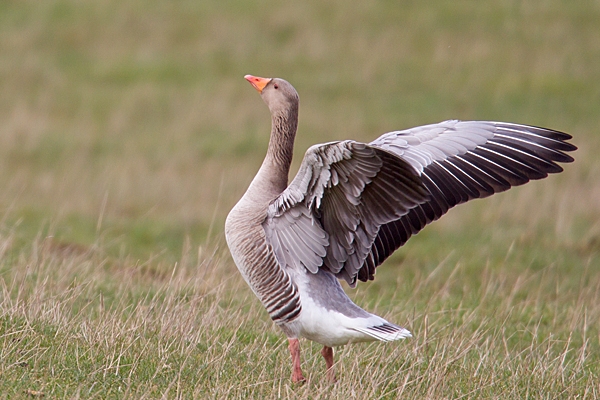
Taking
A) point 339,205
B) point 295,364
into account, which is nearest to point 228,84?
point 339,205

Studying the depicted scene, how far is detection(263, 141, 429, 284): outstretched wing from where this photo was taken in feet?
16.3

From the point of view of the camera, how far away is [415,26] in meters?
23.4

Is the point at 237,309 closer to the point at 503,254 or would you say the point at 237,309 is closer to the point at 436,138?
the point at 436,138

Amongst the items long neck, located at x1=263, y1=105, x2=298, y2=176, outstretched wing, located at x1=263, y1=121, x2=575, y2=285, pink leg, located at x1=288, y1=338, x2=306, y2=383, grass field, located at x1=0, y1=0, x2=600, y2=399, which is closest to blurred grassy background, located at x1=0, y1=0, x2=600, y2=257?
grass field, located at x1=0, y1=0, x2=600, y2=399

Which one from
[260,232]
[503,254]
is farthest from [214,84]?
[260,232]

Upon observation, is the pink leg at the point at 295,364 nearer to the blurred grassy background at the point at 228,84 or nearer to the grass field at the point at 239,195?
the grass field at the point at 239,195

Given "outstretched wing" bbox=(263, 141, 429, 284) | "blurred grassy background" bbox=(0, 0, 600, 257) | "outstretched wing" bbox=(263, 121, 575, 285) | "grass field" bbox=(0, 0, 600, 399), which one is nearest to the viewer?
"outstretched wing" bbox=(263, 141, 429, 284)

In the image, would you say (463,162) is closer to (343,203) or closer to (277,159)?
(343,203)

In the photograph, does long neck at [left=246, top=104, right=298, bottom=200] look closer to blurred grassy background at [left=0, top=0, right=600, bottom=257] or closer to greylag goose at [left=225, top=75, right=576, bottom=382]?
greylag goose at [left=225, top=75, right=576, bottom=382]

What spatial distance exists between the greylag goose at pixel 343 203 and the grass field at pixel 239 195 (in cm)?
42

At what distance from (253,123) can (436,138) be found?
12.7 meters

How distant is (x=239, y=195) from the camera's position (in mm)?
14250

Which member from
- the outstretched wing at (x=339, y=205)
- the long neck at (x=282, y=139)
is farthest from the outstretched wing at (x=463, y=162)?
the long neck at (x=282, y=139)

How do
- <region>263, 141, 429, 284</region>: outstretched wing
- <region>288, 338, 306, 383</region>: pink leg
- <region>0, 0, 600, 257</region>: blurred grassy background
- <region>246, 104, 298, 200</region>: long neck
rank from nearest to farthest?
<region>263, 141, 429, 284</region>: outstretched wing < <region>288, 338, 306, 383</region>: pink leg < <region>246, 104, 298, 200</region>: long neck < <region>0, 0, 600, 257</region>: blurred grassy background
